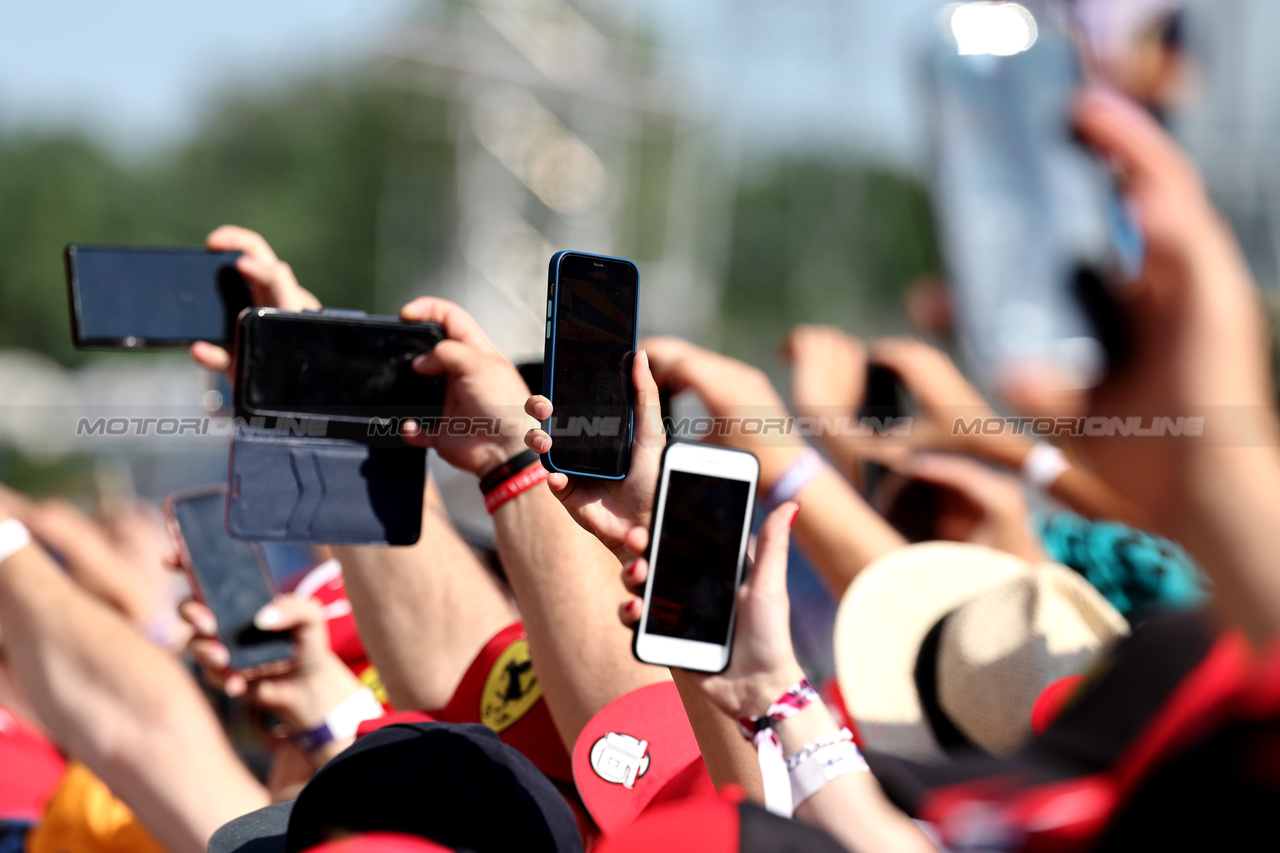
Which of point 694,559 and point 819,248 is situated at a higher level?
point 694,559

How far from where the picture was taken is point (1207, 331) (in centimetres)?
67

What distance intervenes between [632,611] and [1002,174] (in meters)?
1.97

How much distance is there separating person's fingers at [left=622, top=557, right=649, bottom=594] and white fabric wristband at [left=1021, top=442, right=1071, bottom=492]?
1.64 metres

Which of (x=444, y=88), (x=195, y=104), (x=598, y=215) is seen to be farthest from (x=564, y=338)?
(x=195, y=104)

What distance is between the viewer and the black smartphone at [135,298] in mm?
1925

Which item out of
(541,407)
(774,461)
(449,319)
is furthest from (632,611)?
(774,461)

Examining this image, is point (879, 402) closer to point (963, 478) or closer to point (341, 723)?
point (963, 478)

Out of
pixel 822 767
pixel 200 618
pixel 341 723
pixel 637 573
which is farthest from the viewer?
pixel 200 618

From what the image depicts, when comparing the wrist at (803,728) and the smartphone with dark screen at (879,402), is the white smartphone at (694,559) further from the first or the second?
the smartphone with dark screen at (879,402)

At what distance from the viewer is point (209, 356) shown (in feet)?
6.27

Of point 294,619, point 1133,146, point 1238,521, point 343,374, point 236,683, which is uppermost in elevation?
point 1133,146

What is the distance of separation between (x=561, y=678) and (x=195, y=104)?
47.3 m

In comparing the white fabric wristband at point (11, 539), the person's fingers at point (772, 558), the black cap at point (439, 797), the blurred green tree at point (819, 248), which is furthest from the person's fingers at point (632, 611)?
the blurred green tree at point (819, 248)

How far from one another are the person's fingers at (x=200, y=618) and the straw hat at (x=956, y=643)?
1.21m
